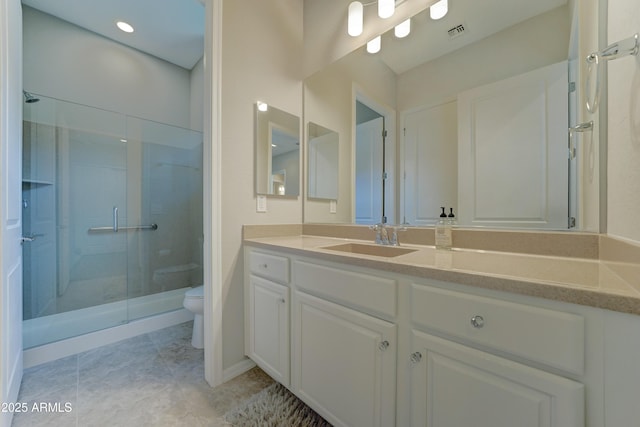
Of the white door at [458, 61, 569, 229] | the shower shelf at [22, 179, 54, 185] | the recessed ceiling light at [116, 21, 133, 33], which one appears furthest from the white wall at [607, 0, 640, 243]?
the shower shelf at [22, 179, 54, 185]

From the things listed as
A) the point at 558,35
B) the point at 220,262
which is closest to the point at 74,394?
the point at 220,262

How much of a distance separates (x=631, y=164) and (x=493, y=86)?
74 centimetres

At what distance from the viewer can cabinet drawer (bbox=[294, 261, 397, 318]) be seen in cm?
85

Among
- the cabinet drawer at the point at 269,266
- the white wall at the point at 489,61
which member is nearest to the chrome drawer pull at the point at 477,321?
the cabinet drawer at the point at 269,266

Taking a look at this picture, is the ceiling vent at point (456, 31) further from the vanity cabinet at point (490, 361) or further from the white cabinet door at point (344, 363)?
the white cabinet door at point (344, 363)

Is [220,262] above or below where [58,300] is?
above

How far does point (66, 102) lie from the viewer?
7.25 feet

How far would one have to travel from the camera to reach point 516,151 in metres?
1.08

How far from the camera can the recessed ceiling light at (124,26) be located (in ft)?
7.54

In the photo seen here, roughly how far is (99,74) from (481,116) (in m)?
3.41

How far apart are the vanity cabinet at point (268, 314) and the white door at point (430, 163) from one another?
826mm

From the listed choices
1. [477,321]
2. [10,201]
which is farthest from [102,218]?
[477,321]

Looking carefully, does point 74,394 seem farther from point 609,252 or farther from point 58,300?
point 609,252

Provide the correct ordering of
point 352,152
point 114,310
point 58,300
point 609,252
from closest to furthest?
point 609,252, point 352,152, point 58,300, point 114,310
